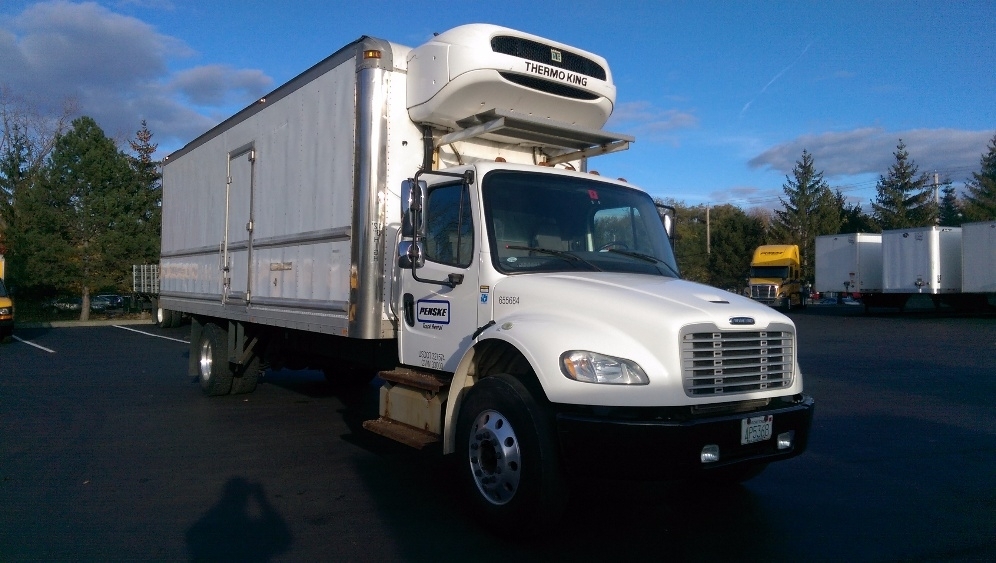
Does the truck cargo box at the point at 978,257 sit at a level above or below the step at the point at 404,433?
above

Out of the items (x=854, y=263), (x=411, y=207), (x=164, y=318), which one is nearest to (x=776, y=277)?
(x=854, y=263)

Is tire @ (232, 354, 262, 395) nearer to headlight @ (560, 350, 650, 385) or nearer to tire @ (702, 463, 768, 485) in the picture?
tire @ (702, 463, 768, 485)

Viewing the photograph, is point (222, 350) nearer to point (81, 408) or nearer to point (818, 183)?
point (81, 408)

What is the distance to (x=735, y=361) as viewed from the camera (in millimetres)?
4703

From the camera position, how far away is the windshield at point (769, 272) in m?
39.1

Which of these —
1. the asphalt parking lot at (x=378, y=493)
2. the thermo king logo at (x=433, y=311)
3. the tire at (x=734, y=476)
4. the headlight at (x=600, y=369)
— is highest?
the thermo king logo at (x=433, y=311)

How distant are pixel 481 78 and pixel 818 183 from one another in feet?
205

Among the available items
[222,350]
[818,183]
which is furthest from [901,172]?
[222,350]

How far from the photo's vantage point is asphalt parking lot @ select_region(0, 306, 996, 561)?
479 cm

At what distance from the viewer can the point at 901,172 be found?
60.7 m

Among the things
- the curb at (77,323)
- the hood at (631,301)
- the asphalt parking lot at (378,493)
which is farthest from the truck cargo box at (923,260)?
the curb at (77,323)

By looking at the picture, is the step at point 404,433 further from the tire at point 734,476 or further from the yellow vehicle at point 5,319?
the yellow vehicle at point 5,319

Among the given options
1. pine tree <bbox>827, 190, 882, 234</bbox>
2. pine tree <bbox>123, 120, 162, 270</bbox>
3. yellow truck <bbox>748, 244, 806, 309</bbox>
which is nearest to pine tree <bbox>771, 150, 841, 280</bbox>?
pine tree <bbox>827, 190, 882, 234</bbox>

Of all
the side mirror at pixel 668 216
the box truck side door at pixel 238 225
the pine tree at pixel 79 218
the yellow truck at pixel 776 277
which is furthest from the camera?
the yellow truck at pixel 776 277
